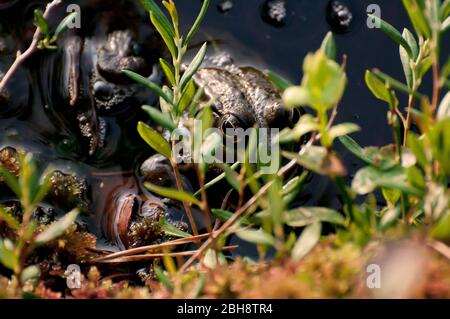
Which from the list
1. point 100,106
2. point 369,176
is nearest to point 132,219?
point 100,106

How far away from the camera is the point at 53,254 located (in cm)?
182

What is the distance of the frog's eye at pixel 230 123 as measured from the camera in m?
2.08

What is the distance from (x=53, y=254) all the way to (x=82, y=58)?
2.83 feet

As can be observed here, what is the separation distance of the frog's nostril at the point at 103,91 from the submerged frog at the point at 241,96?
0.36 metres

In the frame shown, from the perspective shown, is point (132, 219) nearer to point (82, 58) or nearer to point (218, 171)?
point (218, 171)

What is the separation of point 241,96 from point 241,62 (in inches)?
7.1

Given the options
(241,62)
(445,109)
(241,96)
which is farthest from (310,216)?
(241,62)

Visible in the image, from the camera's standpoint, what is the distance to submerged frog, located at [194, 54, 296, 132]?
2113 mm

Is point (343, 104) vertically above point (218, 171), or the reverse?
point (343, 104)

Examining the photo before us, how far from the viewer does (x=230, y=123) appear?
2078mm

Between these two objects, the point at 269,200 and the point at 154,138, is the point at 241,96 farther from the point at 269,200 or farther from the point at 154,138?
the point at 269,200

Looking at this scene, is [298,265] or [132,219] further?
[132,219]

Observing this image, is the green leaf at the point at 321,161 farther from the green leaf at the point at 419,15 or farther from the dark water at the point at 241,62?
the dark water at the point at 241,62
